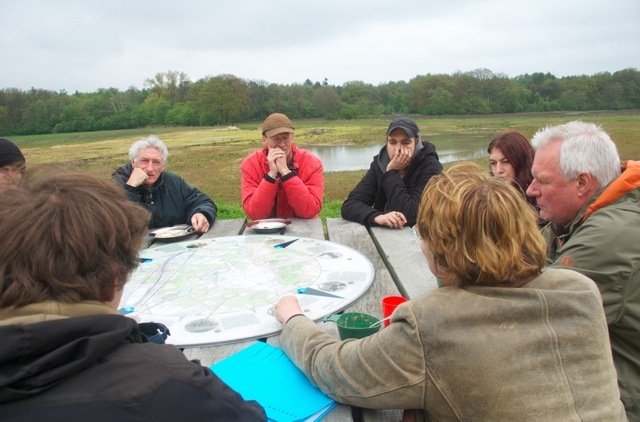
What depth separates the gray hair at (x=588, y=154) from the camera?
2.24 m

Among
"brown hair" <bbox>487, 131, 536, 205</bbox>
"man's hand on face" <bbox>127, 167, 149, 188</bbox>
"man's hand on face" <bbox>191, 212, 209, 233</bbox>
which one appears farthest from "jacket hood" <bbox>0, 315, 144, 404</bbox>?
"brown hair" <bbox>487, 131, 536, 205</bbox>

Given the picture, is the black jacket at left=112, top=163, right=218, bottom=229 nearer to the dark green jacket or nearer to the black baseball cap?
the black baseball cap

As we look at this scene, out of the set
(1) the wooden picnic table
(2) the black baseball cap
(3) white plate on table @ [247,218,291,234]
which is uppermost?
(2) the black baseball cap

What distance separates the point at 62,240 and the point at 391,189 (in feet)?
10.7

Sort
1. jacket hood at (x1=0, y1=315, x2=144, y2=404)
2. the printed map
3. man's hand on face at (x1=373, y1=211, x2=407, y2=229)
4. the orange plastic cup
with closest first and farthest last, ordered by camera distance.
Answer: jacket hood at (x1=0, y1=315, x2=144, y2=404) < the orange plastic cup < the printed map < man's hand on face at (x1=373, y1=211, x2=407, y2=229)

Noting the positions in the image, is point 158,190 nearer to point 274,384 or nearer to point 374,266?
point 374,266

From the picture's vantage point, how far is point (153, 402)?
1.02 metres

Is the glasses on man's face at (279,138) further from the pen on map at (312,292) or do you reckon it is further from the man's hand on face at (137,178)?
the pen on map at (312,292)

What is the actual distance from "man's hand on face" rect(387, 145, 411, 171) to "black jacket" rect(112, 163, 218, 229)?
169cm

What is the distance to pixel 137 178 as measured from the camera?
13.2ft

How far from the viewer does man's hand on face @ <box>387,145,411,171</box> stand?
164 inches

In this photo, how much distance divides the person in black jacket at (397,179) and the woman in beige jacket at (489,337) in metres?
2.38

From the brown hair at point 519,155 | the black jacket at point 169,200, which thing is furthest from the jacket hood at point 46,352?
the brown hair at point 519,155

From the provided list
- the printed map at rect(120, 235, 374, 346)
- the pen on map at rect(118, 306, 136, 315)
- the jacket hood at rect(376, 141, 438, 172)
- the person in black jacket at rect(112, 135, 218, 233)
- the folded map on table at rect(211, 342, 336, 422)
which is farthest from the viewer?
the jacket hood at rect(376, 141, 438, 172)
